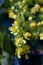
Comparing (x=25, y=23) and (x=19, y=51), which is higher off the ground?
(x=25, y=23)

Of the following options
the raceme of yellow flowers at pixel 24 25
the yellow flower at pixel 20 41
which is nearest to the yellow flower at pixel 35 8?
the raceme of yellow flowers at pixel 24 25

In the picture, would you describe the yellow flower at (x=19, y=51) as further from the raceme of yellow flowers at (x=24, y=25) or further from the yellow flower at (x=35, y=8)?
the yellow flower at (x=35, y=8)

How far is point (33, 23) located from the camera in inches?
36.7

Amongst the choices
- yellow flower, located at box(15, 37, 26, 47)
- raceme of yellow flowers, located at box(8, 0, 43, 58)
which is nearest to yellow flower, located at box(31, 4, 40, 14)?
raceme of yellow flowers, located at box(8, 0, 43, 58)

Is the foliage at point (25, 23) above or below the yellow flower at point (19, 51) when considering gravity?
above

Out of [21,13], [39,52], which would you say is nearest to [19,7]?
[21,13]

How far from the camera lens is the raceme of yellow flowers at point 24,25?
94 centimetres

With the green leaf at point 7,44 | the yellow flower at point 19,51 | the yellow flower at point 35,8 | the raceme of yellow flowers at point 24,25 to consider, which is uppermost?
the yellow flower at point 35,8

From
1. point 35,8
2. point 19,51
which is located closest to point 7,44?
point 19,51

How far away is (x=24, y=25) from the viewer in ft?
3.11

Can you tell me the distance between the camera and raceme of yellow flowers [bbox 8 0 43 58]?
3.07 ft

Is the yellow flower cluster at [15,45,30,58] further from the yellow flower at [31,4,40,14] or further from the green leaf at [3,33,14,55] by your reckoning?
the yellow flower at [31,4,40,14]

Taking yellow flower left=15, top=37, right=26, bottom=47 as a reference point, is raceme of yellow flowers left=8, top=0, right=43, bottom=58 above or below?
above

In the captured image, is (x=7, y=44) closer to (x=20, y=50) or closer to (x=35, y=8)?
(x=20, y=50)
